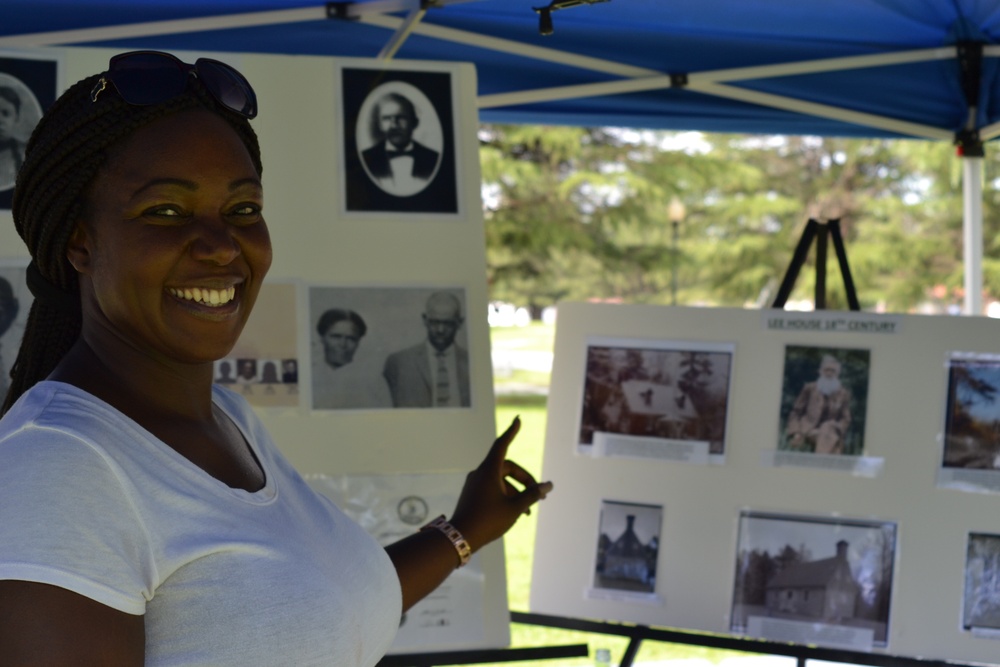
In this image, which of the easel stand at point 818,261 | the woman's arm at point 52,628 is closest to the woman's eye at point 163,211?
the woman's arm at point 52,628

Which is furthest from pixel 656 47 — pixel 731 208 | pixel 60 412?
pixel 731 208

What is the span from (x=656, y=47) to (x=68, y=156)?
2.34 metres

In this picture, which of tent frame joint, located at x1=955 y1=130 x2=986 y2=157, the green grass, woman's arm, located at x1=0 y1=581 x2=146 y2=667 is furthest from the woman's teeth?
tent frame joint, located at x1=955 y1=130 x2=986 y2=157

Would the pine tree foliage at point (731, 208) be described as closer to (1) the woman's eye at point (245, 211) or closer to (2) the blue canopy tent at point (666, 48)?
(2) the blue canopy tent at point (666, 48)

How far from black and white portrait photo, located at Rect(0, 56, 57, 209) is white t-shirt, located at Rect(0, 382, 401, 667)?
1.26 m

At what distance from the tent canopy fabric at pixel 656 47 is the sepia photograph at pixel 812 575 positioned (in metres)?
1.32

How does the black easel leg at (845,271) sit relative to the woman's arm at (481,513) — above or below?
above

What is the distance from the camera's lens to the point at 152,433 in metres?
1.05

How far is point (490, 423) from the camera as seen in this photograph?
228cm

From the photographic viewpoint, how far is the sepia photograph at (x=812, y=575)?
2.45 metres

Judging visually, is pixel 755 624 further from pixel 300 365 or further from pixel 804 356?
pixel 300 365

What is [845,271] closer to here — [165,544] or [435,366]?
[435,366]

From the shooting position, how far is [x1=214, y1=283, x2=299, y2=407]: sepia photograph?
2191mm

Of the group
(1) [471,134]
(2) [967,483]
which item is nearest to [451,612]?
(1) [471,134]
